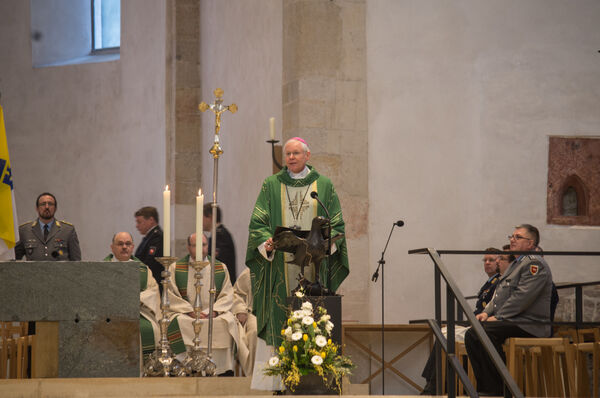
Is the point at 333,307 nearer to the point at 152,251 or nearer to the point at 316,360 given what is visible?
the point at 316,360

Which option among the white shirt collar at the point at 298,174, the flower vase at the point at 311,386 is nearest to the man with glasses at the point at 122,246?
the white shirt collar at the point at 298,174

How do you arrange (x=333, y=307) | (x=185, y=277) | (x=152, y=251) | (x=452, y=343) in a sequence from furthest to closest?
(x=152, y=251) → (x=185, y=277) → (x=333, y=307) → (x=452, y=343)

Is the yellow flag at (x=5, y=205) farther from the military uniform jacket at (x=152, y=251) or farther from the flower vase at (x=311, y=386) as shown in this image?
the military uniform jacket at (x=152, y=251)

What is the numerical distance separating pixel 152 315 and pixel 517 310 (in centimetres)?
327

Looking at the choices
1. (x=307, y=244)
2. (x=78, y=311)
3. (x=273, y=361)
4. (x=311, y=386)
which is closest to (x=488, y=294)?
(x=307, y=244)

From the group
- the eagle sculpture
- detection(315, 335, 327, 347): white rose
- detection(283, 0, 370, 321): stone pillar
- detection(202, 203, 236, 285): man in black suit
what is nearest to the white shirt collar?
the eagle sculpture

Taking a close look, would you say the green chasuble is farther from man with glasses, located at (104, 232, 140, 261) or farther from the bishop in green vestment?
man with glasses, located at (104, 232, 140, 261)

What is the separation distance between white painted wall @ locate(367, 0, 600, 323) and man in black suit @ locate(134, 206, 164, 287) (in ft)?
7.88

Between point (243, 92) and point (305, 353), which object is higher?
point (243, 92)

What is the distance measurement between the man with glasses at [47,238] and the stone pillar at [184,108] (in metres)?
3.72

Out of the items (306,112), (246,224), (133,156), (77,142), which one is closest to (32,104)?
(77,142)

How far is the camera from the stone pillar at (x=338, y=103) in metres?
Answer: 9.71

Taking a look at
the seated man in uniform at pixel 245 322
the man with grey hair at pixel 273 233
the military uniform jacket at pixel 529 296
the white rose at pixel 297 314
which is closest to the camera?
the white rose at pixel 297 314

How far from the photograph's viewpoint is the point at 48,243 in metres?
9.86
